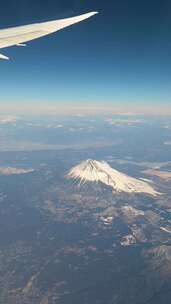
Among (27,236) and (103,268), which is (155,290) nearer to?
(103,268)

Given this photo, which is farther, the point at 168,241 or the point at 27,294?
the point at 168,241

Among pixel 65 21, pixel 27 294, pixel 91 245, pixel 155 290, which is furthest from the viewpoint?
pixel 91 245

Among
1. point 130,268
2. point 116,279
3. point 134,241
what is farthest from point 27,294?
point 134,241

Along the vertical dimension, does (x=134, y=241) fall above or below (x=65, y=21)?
below

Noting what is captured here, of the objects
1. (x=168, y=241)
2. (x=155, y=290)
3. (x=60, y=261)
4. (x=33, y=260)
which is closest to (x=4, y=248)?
(x=33, y=260)

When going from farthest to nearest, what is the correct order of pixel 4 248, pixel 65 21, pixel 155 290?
pixel 4 248 → pixel 155 290 → pixel 65 21

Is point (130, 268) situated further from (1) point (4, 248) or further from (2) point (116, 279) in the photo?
(1) point (4, 248)
